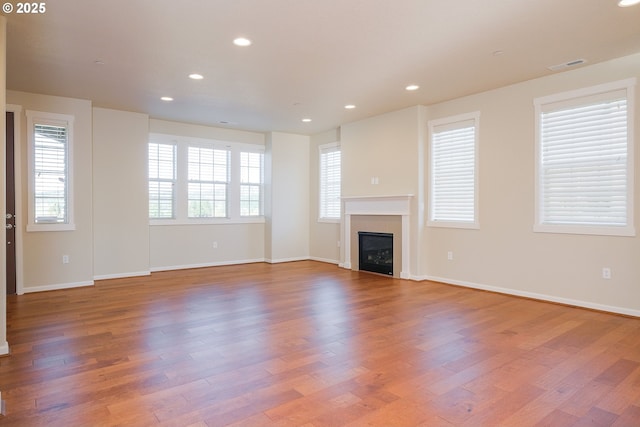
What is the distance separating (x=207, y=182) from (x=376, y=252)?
342cm

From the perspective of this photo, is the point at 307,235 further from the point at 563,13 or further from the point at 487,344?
the point at 563,13

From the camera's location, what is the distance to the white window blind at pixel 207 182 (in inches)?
283

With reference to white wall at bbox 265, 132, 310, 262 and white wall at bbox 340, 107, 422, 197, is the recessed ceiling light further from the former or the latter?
white wall at bbox 265, 132, 310, 262

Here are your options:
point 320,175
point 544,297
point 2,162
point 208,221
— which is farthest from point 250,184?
point 544,297

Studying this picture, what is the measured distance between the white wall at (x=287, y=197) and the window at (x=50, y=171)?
3.47 m

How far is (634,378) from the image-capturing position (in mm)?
2553

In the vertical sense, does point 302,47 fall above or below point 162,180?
above

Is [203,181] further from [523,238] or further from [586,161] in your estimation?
[586,161]

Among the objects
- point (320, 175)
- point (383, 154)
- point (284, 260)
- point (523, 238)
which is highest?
point (383, 154)

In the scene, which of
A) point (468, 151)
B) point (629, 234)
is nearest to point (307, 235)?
point (468, 151)

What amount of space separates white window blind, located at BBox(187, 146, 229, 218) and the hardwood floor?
264 centimetres

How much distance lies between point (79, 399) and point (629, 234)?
195 inches

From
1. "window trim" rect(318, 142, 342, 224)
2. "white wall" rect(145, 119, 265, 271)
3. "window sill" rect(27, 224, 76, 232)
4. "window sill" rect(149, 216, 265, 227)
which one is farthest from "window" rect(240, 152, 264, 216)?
"window sill" rect(27, 224, 76, 232)

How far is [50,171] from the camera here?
5.36 metres
